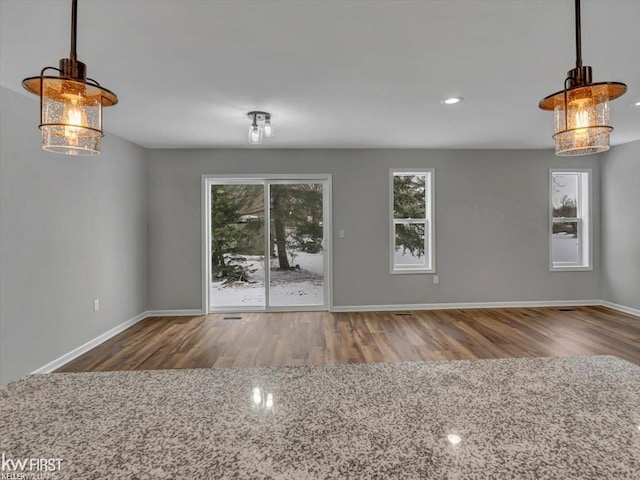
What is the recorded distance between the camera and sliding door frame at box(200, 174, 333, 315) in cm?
524

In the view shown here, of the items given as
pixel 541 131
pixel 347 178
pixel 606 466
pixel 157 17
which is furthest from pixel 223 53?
pixel 541 131

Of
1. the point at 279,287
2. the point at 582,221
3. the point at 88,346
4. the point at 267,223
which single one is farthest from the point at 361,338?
the point at 582,221

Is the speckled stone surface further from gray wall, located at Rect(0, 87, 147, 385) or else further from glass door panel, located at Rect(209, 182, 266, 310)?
glass door panel, located at Rect(209, 182, 266, 310)

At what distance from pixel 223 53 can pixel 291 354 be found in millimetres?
2769

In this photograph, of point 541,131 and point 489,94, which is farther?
point 541,131

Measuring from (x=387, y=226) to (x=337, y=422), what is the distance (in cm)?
473

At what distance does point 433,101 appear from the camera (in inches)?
130

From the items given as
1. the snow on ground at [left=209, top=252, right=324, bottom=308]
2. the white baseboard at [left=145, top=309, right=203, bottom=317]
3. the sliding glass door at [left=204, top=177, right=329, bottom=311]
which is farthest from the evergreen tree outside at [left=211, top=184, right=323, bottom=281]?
the white baseboard at [left=145, top=309, right=203, bottom=317]

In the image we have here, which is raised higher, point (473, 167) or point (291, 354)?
point (473, 167)

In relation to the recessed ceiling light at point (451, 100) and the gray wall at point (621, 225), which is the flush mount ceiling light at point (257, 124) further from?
the gray wall at point (621, 225)

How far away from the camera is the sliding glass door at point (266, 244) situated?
5.34 metres

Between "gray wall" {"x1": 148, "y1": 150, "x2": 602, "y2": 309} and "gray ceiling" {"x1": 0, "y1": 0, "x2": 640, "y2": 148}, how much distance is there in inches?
53.7

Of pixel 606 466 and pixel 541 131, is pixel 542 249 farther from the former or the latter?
pixel 606 466

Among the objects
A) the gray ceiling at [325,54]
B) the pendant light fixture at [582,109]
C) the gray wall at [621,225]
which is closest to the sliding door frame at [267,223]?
the gray ceiling at [325,54]
